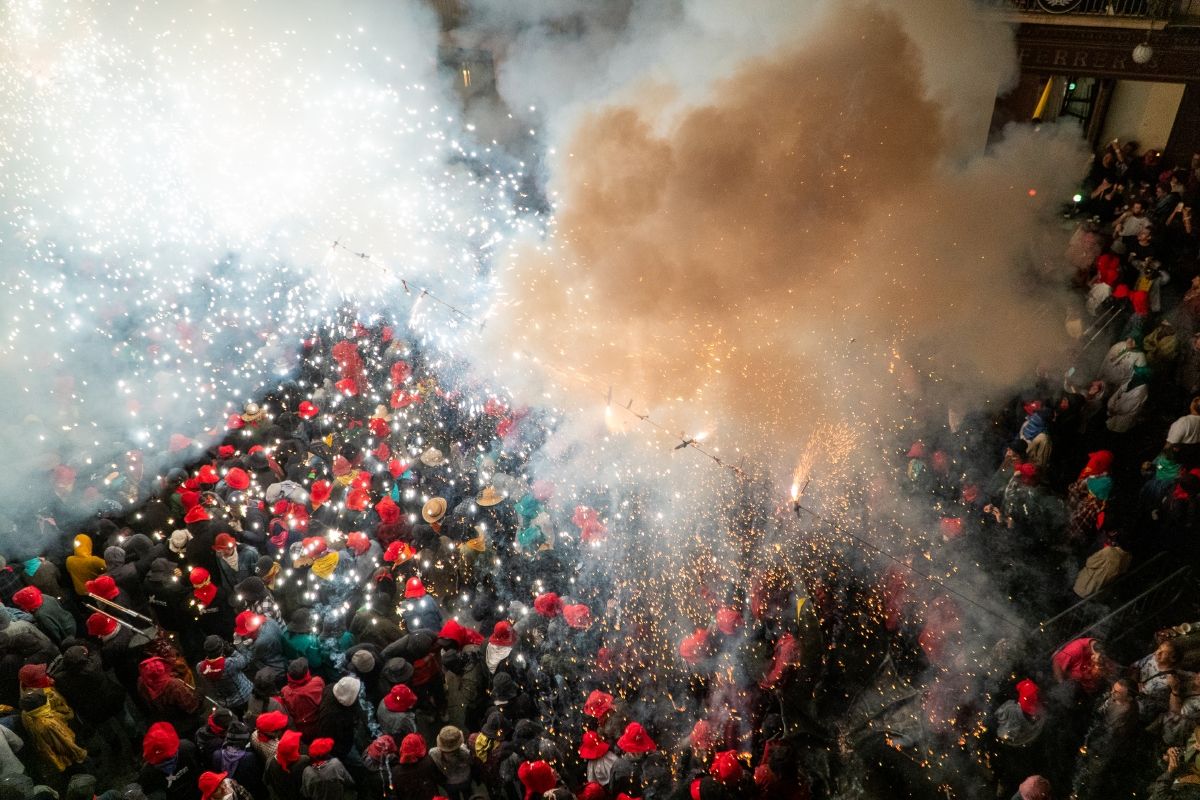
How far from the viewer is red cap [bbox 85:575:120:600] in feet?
18.0

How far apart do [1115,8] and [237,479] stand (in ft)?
41.1

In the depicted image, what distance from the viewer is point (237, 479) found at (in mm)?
6922

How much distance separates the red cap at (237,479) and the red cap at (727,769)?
5480 millimetres

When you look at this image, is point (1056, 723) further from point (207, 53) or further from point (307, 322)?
point (207, 53)

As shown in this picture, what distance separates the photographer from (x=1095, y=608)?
5.22m

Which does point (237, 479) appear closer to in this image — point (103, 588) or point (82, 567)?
point (82, 567)

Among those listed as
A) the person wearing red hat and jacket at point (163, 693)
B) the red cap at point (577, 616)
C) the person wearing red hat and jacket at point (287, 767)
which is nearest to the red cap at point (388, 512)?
the person wearing red hat and jacket at point (163, 693)

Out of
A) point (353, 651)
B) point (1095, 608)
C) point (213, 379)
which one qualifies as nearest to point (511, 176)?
point (213, 379)

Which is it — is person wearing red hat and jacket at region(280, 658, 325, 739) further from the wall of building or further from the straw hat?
the wall of building

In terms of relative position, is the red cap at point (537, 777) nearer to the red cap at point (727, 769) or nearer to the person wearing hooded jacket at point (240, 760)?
the red cap at point (727, 769)

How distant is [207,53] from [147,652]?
281 inches

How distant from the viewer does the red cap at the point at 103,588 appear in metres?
5.48

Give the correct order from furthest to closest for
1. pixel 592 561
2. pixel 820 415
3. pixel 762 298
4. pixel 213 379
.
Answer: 1. pixel 213 379
2. pixel 820 415
3. pixel 592 561
4. pixel 762 298

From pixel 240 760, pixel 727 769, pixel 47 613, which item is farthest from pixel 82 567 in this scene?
pixel 727 769
